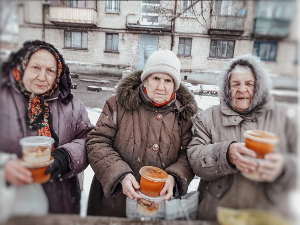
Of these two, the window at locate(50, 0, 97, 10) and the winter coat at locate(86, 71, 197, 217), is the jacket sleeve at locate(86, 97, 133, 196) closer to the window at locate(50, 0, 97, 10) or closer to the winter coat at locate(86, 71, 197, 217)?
the winter coat at locate(86, 71, 197, 217)

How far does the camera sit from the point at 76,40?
1545mm

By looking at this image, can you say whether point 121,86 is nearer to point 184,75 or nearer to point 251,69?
point 184,75

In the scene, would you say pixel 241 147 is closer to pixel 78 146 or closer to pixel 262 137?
pixel 262 137

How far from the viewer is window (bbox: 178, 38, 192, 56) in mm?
1705

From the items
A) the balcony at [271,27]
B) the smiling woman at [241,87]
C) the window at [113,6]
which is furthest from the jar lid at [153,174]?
the window at [113,6]

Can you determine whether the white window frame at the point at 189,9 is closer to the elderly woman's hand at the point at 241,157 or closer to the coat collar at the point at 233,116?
the coat collar at the point at 233,116

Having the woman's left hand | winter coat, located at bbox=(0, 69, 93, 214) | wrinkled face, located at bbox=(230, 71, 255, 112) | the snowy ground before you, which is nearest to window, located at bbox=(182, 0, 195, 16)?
wrinkled face, located at bbox=(230, 71, 255, 112)

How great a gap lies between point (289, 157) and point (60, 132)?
4.50 ft

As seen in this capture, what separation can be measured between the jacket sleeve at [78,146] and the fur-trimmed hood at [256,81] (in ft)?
3.47

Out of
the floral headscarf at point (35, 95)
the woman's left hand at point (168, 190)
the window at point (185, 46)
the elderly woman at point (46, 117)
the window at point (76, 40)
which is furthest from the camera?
the window at point (185, 46)

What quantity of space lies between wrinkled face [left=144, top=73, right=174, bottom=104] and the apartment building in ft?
0.98

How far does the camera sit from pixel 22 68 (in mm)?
1188

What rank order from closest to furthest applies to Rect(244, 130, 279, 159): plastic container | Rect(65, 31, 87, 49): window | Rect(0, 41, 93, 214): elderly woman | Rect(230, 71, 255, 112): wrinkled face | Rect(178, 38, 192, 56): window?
Rect(244, 130, 279, 159): plastic container → Rect(0, 41, 93, 214): elderly woman → Rect(230, 71, 255, 112): wrinkled face → Rect(65, 31, 87, 49): window → Rect(178, 38, 192, 56): window

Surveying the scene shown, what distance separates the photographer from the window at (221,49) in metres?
1.56
